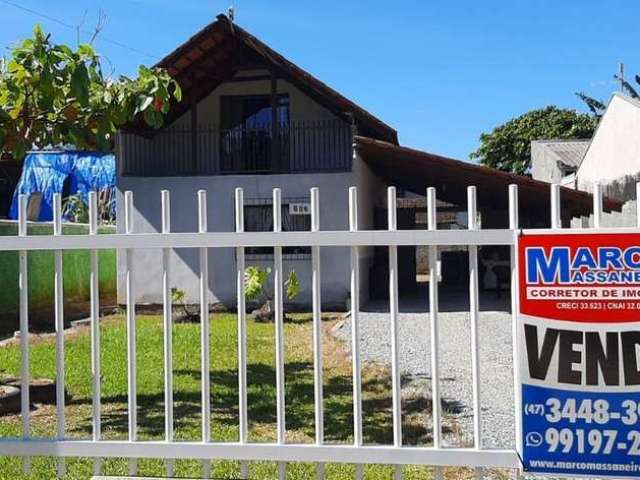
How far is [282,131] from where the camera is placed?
15.5m

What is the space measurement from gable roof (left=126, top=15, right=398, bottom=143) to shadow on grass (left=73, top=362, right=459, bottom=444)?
8011 millimetres

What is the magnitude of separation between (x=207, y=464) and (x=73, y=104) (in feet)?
10.2

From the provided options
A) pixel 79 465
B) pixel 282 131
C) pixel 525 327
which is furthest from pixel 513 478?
pixel 282 131

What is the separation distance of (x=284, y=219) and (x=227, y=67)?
386 centimetres

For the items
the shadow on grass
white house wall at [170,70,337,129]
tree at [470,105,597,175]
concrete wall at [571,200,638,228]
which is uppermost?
tree at [470,105,597,175]

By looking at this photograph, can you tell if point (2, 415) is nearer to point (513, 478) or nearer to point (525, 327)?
point (513, 478)

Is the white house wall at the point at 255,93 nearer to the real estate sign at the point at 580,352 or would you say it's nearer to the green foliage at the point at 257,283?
the green foliage at the point at 257,283

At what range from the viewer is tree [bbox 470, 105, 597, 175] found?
4334 centimetres

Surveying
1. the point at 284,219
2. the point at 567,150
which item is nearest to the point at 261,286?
the point at 284,219

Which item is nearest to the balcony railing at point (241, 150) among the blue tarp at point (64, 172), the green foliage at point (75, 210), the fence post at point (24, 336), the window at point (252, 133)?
the window at point (252, 133)

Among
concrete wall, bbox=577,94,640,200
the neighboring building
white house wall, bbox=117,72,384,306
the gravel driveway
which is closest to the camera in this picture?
the gravel driveway

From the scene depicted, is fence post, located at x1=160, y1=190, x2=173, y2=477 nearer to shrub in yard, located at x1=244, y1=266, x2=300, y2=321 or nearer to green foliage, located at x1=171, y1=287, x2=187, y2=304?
shrub in yard, located at x1=244, y1=266, x2=300, y2=321

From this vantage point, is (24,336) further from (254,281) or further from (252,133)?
(252,133)

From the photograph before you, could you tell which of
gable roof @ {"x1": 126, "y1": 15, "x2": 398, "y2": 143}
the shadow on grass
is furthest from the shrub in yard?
the shadow on grass
